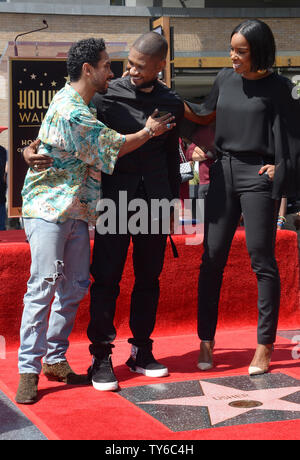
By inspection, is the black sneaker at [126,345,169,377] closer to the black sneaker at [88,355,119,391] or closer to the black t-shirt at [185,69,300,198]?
the black sneaker at [88,355,119,391]

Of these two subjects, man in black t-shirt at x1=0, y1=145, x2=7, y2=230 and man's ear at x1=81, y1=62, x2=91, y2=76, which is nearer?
man's ear at x1=81, y1=62, x2=91, y2=76

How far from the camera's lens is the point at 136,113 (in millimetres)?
3680

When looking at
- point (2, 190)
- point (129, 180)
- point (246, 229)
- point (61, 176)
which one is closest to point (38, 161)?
point (61, 176)

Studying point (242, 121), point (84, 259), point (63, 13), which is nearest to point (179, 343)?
point (84, 259)

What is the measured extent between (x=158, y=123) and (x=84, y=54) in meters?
A: 0.49

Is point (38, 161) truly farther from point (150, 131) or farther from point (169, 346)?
point (169, 346)

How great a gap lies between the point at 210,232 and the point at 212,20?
19701 mm

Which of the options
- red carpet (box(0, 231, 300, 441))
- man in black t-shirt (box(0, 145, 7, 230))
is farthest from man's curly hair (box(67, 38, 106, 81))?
man in black t-shirt (box(0, 145, 7, 230))

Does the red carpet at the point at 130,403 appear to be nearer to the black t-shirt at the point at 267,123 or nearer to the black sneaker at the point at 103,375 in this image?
the black sneaker at the point at 103,375

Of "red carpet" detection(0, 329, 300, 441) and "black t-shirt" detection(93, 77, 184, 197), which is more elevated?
"black t-shirt" detection(93, 77, 184, 197)

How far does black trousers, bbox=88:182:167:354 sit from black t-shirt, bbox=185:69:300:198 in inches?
25.7

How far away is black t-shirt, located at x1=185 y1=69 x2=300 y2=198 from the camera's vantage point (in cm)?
383

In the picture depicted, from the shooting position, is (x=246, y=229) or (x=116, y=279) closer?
(x=116, y=279)

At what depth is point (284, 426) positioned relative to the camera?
303 centimetres
